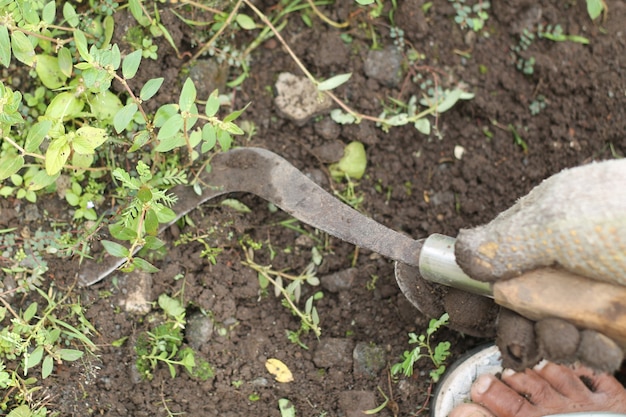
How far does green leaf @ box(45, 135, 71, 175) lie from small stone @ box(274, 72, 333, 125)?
2.53 ft

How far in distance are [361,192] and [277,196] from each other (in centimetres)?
36

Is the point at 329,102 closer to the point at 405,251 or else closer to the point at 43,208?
the point at 405,251

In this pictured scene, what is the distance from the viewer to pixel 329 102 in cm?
238

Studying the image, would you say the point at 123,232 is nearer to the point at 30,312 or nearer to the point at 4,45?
the point at 30,312

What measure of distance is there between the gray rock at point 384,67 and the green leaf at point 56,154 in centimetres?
109

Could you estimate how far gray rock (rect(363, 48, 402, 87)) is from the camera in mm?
2424

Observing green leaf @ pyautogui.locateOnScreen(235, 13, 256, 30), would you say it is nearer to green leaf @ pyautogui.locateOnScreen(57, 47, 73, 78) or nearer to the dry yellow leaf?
green leaf @ pyautogui.locateOnScreen(57, 47, 73, 78)

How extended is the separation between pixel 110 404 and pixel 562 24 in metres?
2.11

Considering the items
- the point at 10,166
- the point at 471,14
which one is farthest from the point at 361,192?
the point at 10,166

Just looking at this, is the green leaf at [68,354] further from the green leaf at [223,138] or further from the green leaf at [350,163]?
the green leaf at [350,163]

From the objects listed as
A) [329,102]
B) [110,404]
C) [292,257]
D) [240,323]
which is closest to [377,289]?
[292,257]

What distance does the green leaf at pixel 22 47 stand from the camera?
1947 mm

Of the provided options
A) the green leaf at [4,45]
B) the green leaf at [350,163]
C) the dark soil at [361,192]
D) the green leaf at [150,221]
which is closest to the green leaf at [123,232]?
the green leaf at [150,221]

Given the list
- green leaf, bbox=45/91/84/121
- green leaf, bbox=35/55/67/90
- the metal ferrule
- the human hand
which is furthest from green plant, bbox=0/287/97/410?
the human hand
